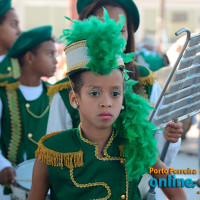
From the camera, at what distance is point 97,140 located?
6.78ft

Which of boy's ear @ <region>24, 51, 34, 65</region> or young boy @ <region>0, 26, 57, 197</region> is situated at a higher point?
boy's ear @ <region>24, 51, 34, 65</region>

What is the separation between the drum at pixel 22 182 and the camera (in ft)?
9.15

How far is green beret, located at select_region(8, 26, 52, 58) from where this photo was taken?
4.05 m

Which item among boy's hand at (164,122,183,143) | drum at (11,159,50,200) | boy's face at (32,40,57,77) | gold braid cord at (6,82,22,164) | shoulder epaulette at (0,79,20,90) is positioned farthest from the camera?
boy's face at (32,40,57,77)

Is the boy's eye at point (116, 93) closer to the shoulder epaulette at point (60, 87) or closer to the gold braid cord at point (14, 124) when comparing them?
the shoulder epaulette at point (60, 87)

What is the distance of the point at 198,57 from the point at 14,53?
229 cm

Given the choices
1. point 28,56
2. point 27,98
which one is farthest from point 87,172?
point 28,56

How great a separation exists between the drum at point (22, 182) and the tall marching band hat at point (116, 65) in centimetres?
101

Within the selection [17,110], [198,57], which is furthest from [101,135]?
[17,110]

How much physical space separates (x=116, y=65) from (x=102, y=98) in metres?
0.16

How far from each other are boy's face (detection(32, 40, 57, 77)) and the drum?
103cm

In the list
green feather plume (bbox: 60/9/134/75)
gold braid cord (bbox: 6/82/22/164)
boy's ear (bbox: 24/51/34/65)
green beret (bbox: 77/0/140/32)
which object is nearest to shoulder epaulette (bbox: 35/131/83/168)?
green feather plume (bbox: 60/9/134/75)

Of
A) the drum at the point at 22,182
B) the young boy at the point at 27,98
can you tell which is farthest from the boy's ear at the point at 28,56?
the drum at the point at 22,182

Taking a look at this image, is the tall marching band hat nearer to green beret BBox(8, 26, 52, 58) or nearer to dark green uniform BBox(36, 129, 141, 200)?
dark green uniform BBox(36, 129, 141, 200)
